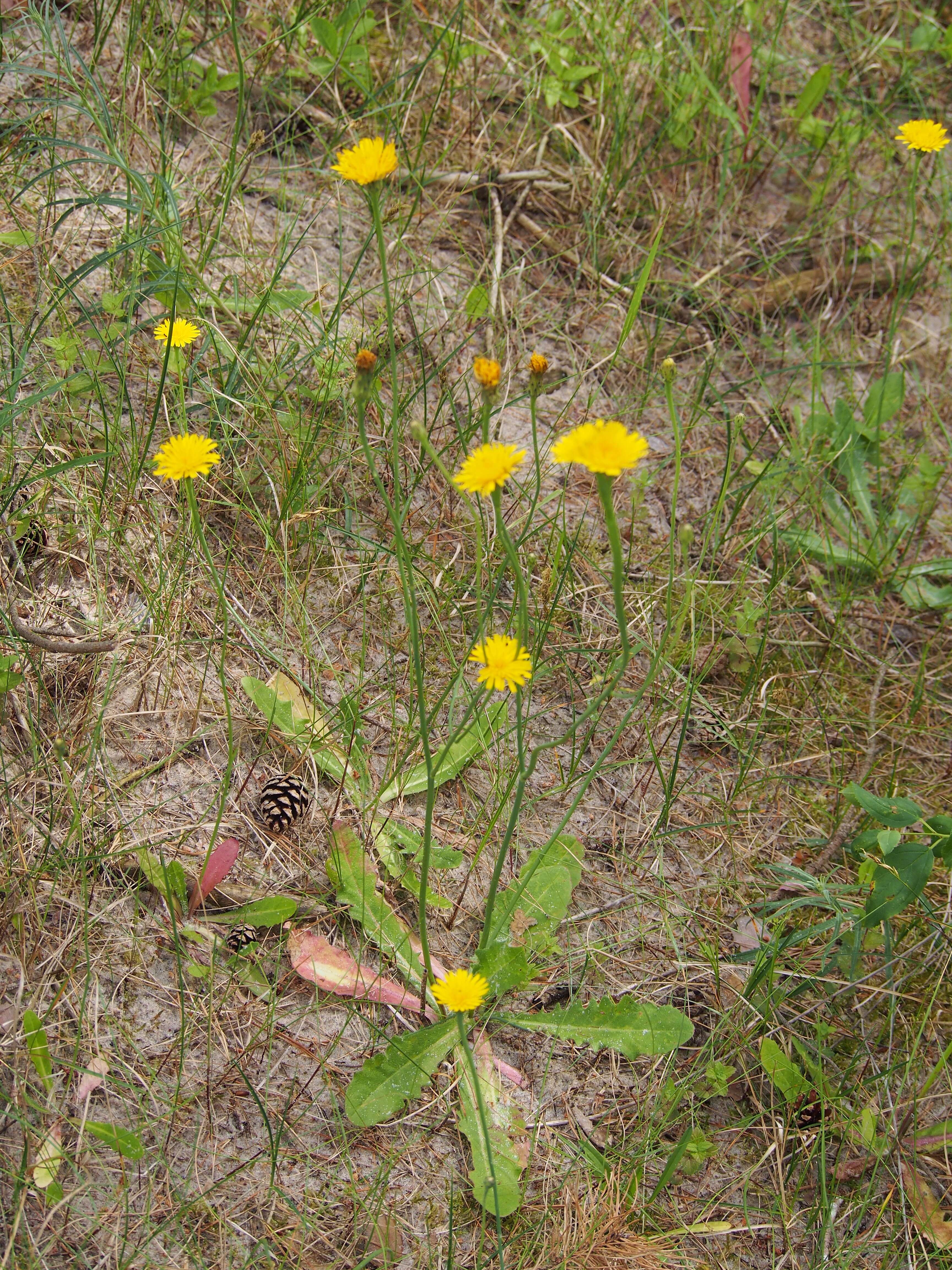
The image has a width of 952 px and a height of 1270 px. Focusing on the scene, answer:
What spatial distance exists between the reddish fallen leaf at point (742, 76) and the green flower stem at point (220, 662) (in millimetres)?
2140

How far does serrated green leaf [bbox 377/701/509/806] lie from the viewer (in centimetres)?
184

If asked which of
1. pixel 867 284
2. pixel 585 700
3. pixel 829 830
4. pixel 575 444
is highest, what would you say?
pixel 575 444

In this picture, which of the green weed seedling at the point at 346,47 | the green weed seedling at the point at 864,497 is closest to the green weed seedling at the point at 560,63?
the green weed seedling at the point at 346,47

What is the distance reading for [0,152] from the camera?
2.20 m

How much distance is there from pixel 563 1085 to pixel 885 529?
1587 mm

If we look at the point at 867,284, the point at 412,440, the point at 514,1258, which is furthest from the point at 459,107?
the point at 514,1258

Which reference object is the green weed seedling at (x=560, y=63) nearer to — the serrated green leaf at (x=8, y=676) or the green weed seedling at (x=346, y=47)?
the green weed seedling at (x=346, y=47)

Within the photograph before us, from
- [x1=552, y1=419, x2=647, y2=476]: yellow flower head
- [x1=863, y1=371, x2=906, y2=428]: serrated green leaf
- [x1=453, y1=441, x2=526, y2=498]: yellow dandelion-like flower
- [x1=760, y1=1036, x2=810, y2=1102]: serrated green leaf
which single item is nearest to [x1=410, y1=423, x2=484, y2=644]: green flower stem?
[x1=453, y1=441, x2=526, y2=498]: yellow dandelion-like flower

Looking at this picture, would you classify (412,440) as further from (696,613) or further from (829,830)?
(829,830)

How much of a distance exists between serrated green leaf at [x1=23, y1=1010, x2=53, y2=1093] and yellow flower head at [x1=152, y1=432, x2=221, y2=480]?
0.89 metres

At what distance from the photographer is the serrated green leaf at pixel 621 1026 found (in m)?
1.64

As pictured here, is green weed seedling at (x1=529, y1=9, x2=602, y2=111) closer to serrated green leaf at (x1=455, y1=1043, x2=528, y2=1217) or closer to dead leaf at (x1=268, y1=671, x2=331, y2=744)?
dead leaf at (x1=268, y1=671, x2=331, y2=744)

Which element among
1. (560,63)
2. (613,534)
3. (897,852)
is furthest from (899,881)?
(560,63)

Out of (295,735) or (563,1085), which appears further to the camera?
(295,735)
